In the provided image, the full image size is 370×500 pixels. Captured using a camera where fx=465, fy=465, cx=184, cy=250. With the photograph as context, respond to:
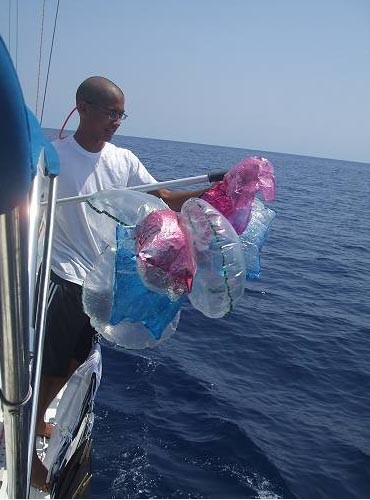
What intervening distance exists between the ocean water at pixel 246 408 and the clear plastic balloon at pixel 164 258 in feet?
9.62

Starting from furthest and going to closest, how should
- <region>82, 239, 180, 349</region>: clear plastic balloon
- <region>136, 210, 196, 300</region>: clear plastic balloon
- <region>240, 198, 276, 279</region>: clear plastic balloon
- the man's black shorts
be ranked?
1. the man's black shorts
2. <region>240, 198, 276, 279</region>: clear plastic balloon
3. <region>82, 239, 180, 349</region>: clear plastic balloon
4. <region>136, 210, 196, 300</region>: clear plastic balloon

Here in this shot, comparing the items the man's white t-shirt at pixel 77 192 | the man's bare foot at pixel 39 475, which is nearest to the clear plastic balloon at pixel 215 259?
the man's white t-shirt at pixel 77 192

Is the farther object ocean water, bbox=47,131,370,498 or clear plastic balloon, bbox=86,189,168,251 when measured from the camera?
ocean water, bbox=47,131,370,498

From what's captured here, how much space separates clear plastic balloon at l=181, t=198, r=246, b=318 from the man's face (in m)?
0.78

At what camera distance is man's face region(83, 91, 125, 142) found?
2.64 meters

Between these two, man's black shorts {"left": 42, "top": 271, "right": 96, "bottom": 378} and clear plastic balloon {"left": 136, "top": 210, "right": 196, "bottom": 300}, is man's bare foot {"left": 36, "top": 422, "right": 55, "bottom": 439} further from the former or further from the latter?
clear plastic balloon {"left": 136, "top": 210, "right": 196, "bottom": 300}

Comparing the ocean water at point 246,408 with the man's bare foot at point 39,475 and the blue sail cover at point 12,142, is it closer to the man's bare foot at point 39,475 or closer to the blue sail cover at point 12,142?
the man's bare foot at point 39,475

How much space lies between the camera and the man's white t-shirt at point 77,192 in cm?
275

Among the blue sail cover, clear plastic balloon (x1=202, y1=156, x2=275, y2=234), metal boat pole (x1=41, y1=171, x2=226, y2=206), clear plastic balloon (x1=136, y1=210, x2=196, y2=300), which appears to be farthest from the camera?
clear plastic balloon (x1=202, y1=156, x2=275, y2=234)

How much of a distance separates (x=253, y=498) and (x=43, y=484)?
2.31m

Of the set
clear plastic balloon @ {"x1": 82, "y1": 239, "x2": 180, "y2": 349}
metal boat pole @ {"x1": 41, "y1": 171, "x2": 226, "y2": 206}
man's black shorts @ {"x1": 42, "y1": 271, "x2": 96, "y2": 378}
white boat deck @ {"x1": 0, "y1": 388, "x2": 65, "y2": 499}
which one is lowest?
white boat deck @ {"x1": 0, "y1": 388, "x2": 65, "y2": 499}

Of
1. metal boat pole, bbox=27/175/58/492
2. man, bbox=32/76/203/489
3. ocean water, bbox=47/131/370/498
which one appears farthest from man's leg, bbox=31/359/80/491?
metal boat pole, bbox=27/175/58/492

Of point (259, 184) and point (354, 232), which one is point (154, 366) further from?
point (354, 232)

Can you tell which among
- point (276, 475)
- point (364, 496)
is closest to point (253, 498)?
point (276, 475)
